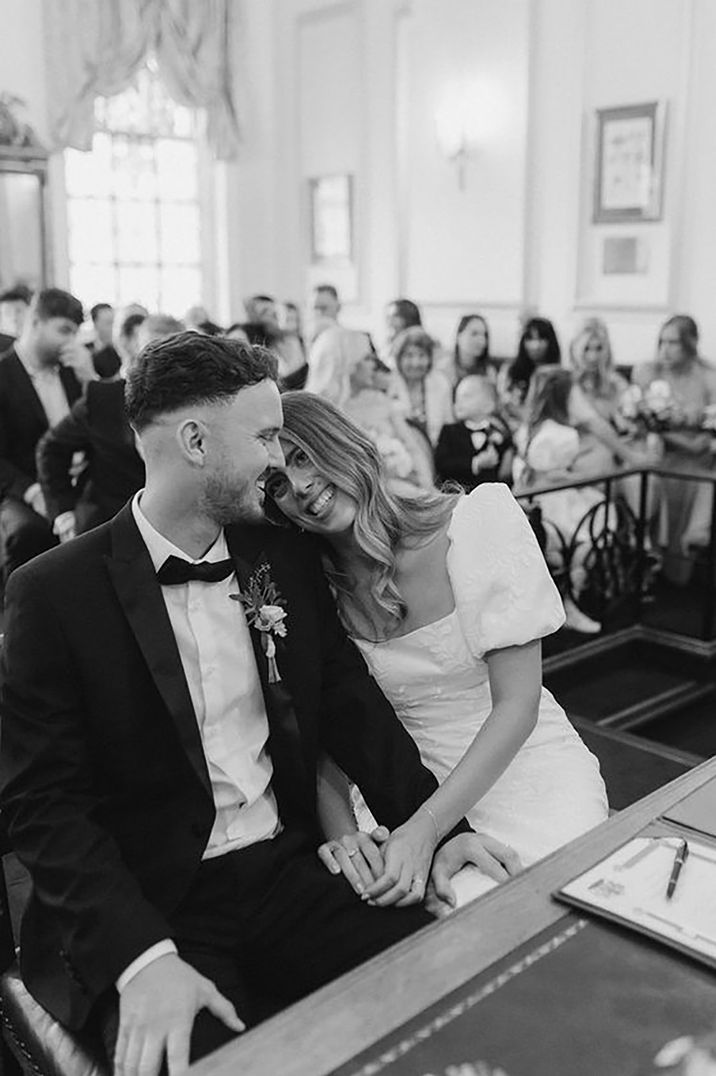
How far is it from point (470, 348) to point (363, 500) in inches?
234

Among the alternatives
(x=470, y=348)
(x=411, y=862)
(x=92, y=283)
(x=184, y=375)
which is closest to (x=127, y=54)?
(x=92, y=283)

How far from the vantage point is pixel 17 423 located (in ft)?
16.3

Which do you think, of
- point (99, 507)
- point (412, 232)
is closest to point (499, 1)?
point (412, 232)

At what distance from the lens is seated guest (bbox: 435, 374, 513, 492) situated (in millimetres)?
5184

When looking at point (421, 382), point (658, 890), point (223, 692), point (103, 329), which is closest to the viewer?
point (658, 890)

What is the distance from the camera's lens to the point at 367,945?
70.7 inches

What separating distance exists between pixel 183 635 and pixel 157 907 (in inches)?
16.7

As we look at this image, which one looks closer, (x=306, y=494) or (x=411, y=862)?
(x=411, y=862)

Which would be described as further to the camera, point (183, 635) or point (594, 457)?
point (594, 457)

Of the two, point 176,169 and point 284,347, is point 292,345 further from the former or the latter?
point 176,169

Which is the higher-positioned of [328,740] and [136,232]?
[136,232]

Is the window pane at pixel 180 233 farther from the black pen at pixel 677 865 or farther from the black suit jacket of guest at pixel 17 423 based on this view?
the black pen at pixel 677 865

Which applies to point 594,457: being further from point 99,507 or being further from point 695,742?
point 99,507

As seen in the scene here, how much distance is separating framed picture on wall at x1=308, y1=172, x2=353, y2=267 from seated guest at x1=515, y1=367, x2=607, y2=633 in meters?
5.08
